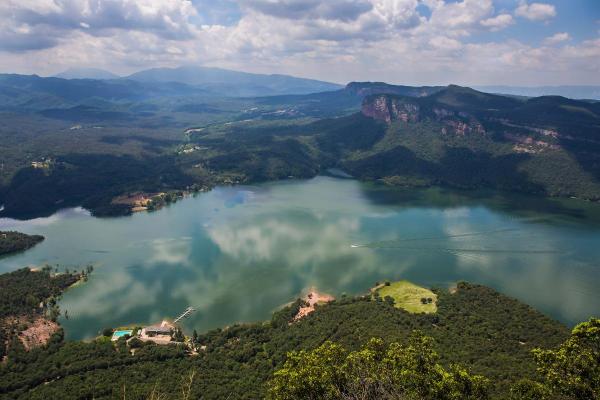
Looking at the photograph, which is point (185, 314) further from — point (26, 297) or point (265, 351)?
point (26, 297)

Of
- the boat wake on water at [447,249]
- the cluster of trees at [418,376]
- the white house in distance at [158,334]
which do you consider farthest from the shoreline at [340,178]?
the cluster of trees at [418,376]

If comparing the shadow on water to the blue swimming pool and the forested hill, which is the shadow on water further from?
the blue swimming pool

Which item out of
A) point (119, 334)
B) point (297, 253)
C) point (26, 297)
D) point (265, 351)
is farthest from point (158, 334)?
point (297, 253)

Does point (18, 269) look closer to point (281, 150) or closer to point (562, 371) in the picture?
point (562, 371)

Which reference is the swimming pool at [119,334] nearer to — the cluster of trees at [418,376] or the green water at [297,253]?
the green water at [297,253]

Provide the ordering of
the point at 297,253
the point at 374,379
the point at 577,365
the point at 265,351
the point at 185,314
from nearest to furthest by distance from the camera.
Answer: the point at 577,365 < the point at 374,379 < the point at 265,351 < the point at 185,314 < the point at 297,253

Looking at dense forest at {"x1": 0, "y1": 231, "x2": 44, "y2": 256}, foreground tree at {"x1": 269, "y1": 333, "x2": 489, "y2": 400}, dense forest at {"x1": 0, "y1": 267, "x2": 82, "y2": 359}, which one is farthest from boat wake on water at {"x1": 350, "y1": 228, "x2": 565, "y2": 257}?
dense forest at {"x1": 0, "y1": 231, "x2": 44, "y2": 256}

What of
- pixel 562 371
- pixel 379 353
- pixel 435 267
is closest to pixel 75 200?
pixel 435 267
